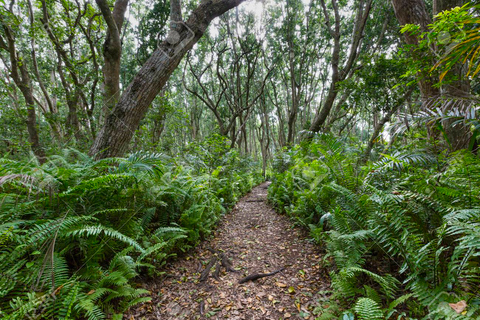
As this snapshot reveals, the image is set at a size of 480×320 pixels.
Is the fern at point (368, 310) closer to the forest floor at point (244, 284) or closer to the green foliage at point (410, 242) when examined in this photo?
the green foliage at point (410, 242)

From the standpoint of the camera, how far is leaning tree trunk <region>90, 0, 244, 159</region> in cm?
335

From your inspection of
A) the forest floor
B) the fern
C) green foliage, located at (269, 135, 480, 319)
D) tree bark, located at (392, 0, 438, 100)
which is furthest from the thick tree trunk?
tree bark, located at (392, 0, 438, 100)

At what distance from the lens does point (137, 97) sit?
3.40 m

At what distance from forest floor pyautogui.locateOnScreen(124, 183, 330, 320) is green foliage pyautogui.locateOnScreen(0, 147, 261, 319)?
254mm

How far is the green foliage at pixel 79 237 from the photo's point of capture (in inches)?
62.9

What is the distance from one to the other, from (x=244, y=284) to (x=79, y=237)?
1.97 m

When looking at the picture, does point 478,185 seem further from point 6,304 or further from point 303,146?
point 303,146

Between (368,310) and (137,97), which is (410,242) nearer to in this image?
(368,310)

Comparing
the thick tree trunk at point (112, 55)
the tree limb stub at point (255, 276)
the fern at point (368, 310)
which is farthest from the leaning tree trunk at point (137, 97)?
the fern at point (368, 310)

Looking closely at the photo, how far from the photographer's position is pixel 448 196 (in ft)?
6.87

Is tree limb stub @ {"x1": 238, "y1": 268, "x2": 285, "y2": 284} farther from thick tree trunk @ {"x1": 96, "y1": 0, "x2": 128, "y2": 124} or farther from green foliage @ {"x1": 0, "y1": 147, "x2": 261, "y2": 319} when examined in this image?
thick tree trunk @ {"x1": 96, "y1": 0, "x2": 128, "y2": 124}

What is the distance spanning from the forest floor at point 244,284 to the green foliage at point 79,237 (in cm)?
25

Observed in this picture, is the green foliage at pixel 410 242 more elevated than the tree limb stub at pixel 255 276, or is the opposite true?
the green foliage at pixel 410 242

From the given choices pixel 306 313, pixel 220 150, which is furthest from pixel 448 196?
pixel 220 150
